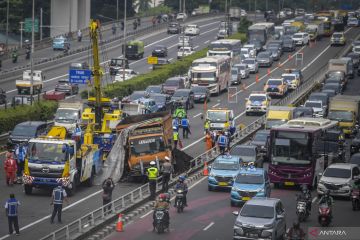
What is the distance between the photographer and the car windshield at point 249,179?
4359 centimetres

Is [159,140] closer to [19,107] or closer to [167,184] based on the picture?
[167,184]

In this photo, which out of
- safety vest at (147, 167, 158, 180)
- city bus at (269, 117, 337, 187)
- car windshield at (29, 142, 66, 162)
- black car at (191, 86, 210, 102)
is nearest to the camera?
safety vest at (147, 167, 158, 180)

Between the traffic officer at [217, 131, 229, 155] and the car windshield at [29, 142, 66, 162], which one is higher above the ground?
the car windshield at [29, 142, 66, 162]

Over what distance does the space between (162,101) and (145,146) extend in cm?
2275

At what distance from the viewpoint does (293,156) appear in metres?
48.1

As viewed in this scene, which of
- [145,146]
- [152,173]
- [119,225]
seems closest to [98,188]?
[145,146]

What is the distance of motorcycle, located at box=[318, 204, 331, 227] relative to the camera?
39250 mm

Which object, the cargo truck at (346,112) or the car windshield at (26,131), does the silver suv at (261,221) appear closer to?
the car windshield at (26,131)

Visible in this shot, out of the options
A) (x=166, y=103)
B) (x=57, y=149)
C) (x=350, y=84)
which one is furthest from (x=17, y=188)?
(x=350, y=84)

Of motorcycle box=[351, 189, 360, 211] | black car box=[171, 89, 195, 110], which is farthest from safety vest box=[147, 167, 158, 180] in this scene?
black car box=[171, 89, 195, 110]

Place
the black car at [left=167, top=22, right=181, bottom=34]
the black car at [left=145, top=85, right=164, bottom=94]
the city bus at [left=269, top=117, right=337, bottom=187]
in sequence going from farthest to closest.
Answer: the black car at [left=167, top=22, right=181, bottom=34] → the black car at [left=145, top=85, right=164, bottom=94] → the city bus at [left=269, top=117, right=337, bottom=187]

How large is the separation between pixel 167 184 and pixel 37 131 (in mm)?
11983

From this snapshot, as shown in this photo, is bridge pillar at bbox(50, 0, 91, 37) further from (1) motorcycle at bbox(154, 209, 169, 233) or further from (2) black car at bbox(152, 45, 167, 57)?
(1) motorcycle at bbox(154, 209, 169, 233)

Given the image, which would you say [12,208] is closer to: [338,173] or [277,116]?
[338,173]
